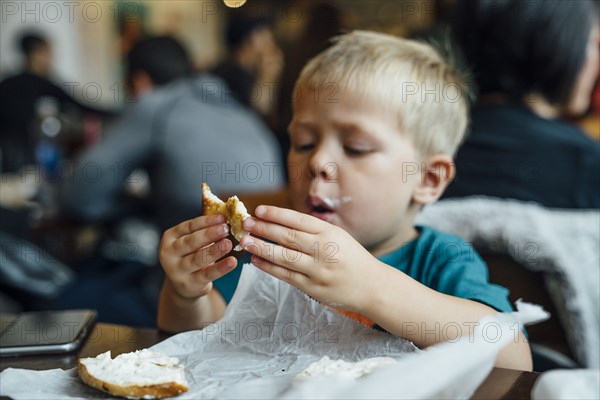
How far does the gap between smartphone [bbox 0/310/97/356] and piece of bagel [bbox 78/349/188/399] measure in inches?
6.7

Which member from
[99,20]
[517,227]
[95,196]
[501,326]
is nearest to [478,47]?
[517,227]

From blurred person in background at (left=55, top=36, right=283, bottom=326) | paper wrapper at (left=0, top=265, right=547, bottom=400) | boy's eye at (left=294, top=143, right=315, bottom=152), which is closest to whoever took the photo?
paper wrapper at (left=0, top=265, right=547, bottom=400)

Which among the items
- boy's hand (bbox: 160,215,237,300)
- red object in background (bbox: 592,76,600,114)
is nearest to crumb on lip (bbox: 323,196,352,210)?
boy's hand (bbox: 160,215,237,300)

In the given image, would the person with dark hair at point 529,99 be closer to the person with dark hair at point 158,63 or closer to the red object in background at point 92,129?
the person with dark hair at point 158,63

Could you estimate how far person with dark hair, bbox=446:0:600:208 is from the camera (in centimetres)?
156

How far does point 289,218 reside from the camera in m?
0.84

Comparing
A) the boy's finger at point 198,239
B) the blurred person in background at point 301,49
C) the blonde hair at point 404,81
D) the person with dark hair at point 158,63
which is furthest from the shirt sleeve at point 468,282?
the person with dark hair at point 158,63

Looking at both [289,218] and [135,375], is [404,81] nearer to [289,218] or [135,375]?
[289,218]

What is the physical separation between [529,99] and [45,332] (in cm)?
137

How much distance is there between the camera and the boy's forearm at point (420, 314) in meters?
0.89

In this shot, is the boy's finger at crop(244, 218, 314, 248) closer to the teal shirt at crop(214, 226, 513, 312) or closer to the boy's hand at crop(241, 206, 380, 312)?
the boy's hand at crop(241, 206, 380, 312)

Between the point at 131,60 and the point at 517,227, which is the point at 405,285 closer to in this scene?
the point at 517,227

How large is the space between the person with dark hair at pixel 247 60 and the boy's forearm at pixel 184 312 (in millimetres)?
2522

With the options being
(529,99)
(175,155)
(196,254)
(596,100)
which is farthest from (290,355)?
(596,100)
